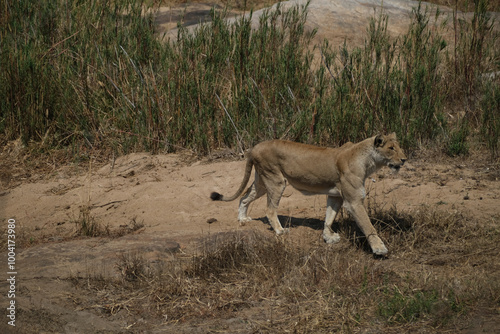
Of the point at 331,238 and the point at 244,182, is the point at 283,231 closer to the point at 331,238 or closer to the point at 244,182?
the point at 331,238

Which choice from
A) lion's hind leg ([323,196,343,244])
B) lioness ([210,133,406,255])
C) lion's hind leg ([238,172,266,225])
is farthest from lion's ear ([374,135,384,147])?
lion's hind leg ([238,172,266,225])

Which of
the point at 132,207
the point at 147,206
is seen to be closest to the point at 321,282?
the point at 147,206

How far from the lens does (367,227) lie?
19.8ft

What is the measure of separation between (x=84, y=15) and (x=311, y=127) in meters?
5.18

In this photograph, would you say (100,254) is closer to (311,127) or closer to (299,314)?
(299,314)

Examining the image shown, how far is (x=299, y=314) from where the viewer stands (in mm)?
4766

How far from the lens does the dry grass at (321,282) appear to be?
4.71m

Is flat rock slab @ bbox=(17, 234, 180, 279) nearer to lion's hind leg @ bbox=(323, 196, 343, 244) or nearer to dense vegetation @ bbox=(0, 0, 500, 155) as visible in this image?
lion's hind leg @ bbox=(323, 196, 343, 244)

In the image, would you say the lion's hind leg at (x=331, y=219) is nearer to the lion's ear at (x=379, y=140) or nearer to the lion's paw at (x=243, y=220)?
the lion's ear at (x=379, y=140)

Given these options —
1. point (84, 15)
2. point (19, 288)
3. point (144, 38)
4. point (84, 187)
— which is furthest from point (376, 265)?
point (84, 15)

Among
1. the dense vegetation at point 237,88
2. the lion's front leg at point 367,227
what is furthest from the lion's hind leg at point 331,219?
the dense vegetation at point 237,88

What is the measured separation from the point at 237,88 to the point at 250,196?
326cm

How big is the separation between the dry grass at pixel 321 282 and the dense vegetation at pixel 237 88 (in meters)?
2.73

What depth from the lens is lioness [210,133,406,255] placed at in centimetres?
613
